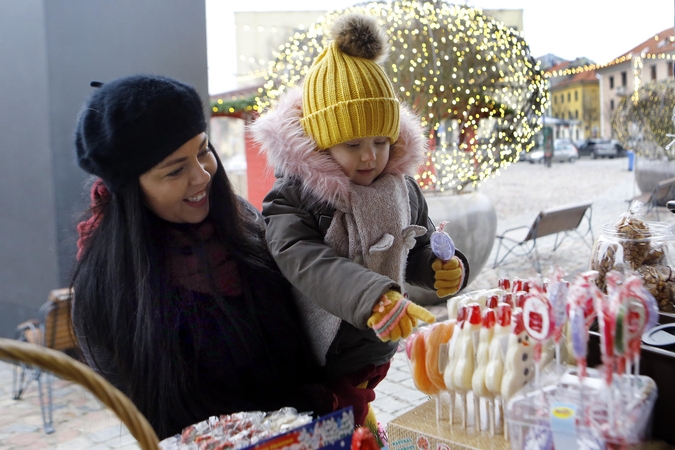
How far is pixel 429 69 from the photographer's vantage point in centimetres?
573

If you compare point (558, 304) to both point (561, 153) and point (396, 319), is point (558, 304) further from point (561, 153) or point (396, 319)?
point (561, 153)

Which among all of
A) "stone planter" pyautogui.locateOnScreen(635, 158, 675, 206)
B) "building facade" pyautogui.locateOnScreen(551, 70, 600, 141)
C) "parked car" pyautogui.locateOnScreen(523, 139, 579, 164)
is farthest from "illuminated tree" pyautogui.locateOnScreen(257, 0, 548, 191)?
"parked car" pyautogui.locateOnScreen(523, 139, 579, 164)

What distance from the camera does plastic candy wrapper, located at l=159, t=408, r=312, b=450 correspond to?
109 centimetres

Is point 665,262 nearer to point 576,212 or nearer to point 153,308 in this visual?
point 153,308

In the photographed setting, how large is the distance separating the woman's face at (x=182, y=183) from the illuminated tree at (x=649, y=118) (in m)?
11.2

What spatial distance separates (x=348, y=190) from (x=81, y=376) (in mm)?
812

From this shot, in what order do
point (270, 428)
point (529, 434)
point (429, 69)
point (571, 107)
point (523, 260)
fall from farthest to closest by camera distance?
point (571, 107)
point (523, 260)
point (429, 69)
point (270, 428)
point (529, 434)

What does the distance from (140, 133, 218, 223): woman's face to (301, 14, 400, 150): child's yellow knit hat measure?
0.28 meters

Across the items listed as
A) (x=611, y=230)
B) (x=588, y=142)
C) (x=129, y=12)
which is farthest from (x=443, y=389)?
(x=588, y=142)

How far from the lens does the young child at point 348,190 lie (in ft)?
4.79

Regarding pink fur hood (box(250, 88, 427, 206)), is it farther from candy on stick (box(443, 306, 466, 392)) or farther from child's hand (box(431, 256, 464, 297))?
candy on stick (box(443, 306, 466, 392))

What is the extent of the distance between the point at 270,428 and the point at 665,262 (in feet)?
3.53

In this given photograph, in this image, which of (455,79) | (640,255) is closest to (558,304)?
(640,255)

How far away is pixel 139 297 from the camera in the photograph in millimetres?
1462
